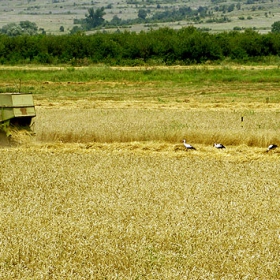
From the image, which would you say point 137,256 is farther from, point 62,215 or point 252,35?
point 252,35

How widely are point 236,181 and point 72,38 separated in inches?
1540

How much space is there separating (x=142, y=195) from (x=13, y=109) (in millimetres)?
6013

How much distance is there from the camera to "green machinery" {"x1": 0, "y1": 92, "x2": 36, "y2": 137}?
15445mm

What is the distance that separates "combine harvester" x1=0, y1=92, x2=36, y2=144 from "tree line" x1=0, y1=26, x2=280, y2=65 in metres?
29.9

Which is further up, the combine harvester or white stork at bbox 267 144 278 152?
the combine harvester

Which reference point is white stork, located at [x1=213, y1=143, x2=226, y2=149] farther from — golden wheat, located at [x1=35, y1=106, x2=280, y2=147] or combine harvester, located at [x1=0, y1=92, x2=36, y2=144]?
combine harvester, located at [x1=0, y1=92, x2=36, y2=144]

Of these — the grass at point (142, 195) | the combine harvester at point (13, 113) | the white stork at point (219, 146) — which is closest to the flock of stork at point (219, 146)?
the white stork at point (219, 146)

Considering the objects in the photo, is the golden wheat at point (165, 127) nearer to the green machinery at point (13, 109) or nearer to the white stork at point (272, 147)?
the white stork at point (272, 147)

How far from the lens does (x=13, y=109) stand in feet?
50.6

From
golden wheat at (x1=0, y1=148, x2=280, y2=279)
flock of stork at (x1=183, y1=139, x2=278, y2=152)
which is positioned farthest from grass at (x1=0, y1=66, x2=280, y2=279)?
flock of stork at (x1=183, y1=139, x2=278, y2=152)

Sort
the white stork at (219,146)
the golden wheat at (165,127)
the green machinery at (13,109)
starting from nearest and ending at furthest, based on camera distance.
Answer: the white stork at (219,146) < the green machinery at (13,109) < the golden wheat at (165,127)

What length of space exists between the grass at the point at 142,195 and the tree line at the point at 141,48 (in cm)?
2247

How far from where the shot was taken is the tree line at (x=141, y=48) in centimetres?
4509

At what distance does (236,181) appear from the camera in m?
11.7
